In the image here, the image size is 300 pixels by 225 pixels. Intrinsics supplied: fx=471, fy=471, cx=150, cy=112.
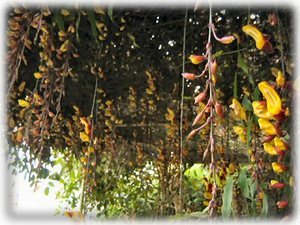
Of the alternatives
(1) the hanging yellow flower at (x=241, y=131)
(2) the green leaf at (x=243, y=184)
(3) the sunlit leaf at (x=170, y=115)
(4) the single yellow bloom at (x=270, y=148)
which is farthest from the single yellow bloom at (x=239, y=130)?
(3) the sunlit leaf at (x=170, y=115)

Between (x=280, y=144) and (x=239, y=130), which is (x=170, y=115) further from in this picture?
(x=280, y=144)

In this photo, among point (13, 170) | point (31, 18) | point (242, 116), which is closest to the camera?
point (242, 116)

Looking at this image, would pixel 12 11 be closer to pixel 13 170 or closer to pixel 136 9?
pixel 136 9

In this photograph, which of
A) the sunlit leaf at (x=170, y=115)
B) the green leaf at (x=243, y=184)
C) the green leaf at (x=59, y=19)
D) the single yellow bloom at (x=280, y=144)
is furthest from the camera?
the sunlit leaf at (x=170, y=115)

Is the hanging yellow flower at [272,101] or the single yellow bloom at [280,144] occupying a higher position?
the hanging yellow flower at [272,101]

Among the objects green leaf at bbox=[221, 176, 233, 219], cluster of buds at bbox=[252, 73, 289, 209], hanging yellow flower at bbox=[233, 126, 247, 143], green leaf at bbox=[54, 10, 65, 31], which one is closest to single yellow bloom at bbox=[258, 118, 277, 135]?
cluster of buds at bbox=[252, 73, 289, 209]

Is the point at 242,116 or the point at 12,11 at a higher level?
the point at 12,11

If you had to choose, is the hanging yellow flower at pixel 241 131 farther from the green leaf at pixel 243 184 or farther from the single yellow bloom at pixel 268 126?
the single yellow bloom at pixel 268 126

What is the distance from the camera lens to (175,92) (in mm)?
1324

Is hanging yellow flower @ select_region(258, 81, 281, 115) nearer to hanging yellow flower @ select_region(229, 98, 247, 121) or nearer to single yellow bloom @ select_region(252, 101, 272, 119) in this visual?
single yellow bloom @ select_region(252, 101, 272, 119)

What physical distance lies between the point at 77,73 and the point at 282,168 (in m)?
0.87

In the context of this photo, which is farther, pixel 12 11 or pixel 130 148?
pixel 130 148

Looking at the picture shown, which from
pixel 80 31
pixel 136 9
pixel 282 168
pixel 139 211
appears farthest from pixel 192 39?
pixel 139 211

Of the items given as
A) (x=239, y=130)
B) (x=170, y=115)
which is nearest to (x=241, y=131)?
(x=239, y=130)
